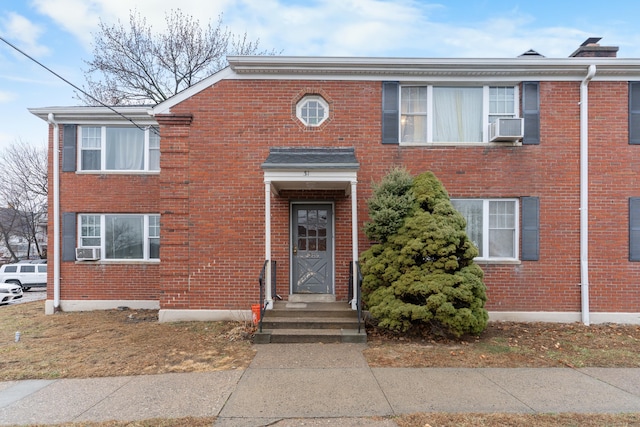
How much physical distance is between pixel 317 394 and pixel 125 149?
8.76 metres

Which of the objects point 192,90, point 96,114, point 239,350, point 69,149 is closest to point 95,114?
point 96,114

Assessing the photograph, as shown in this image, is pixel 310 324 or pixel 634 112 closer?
pixel 310 324

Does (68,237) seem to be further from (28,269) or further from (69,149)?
(28,269)

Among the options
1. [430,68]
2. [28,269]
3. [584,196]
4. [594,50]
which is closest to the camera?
[584,196]

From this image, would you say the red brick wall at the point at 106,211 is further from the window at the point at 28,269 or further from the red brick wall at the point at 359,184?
the window at the point at 28,269

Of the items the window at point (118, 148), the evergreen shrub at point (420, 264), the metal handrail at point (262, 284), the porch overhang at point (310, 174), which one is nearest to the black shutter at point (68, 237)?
the window at point (118, 148)

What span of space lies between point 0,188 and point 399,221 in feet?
111

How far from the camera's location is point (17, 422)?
3.83 metres

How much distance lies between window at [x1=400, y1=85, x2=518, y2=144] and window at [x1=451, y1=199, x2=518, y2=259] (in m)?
1.52

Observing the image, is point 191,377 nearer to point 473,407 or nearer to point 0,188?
point 473,407

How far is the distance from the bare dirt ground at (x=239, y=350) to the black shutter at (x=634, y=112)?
13.9 feet

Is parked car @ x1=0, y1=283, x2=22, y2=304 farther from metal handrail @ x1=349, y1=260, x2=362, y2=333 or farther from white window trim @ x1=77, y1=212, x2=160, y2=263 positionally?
metal handrail @ x1=349, y1=260, x2=362, y2=333

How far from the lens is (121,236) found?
32.0 ft

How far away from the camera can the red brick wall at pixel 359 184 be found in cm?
777
